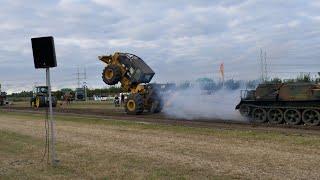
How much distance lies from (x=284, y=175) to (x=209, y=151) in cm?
400

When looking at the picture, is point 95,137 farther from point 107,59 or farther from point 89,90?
point 89,90

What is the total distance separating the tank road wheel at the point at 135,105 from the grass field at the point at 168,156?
14487 millimetres

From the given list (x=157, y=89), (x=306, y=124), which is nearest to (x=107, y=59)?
(x=157, y=89)

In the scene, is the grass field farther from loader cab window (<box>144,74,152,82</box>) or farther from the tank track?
loader cab window (<box>144,74,152,82</box>)

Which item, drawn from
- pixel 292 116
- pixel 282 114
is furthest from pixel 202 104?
pixel 292 116

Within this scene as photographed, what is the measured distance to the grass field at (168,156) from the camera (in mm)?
11500

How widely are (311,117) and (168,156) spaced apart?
1326 cm

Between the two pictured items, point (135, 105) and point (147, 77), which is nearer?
Result: point (135, 105)

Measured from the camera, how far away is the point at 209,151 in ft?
48.2

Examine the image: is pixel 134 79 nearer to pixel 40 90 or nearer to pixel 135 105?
pixel 135 105

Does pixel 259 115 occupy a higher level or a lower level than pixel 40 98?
lower

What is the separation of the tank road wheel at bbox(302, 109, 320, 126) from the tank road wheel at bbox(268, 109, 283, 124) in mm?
1430

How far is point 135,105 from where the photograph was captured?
35.2 metres

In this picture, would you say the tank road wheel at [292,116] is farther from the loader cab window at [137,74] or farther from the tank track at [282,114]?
the loader cab window at [137,74]
